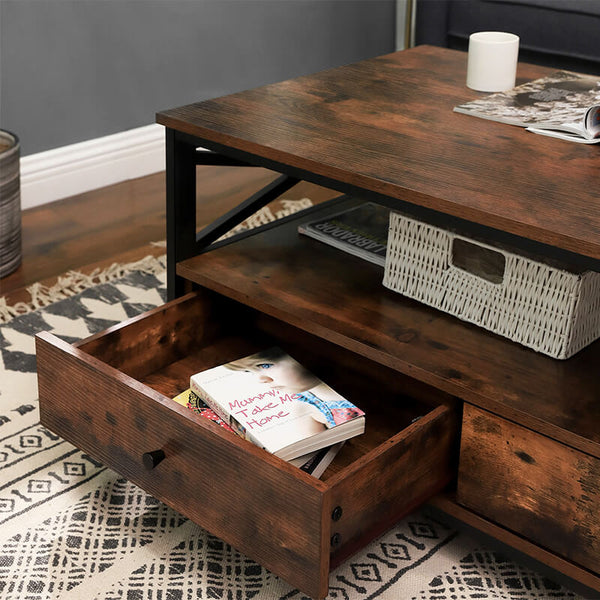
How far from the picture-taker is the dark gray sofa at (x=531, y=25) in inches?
86.5

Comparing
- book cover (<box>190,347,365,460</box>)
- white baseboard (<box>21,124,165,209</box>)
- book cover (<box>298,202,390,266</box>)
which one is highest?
book cover (<box>298,202,390,266</box>)

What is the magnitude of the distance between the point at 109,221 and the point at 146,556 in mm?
1108

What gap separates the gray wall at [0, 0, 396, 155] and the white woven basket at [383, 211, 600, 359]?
1120 millimetres

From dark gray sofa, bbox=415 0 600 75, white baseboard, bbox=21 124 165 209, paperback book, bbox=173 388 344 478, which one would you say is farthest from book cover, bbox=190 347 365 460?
dark gray sofa, bbox=415 0 600 75

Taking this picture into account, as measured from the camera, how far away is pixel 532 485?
38.1 inches

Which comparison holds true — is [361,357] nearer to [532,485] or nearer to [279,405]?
[279,405]

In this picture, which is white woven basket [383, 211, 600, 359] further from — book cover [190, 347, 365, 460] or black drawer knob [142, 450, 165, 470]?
black drawer knob [142, 450, 165, 470]

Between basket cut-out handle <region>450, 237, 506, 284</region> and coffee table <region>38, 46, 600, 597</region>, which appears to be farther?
basket cut-out handle <region>450, 237, 506, 284</region>

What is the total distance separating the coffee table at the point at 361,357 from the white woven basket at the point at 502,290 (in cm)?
2

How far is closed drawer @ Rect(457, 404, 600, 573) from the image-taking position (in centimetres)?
93

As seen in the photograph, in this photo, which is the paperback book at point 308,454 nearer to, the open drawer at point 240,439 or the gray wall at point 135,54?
the open drawer at point 240,439

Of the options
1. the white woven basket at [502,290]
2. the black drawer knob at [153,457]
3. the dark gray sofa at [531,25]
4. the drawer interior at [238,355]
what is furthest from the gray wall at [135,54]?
the black drawer knob at [153,457]

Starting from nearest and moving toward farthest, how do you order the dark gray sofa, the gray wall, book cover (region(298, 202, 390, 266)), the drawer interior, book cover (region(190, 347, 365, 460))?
1. book cover (region(190, 347, 365, 460))
2. the drawer interior
3. book cover (region(298, 202, 390, 266))
4. the gray wall
5. the dark gray sofa

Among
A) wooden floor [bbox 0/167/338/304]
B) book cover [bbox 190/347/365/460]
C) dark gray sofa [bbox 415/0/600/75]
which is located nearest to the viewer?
book cover [bbox 190/347/365/460]
